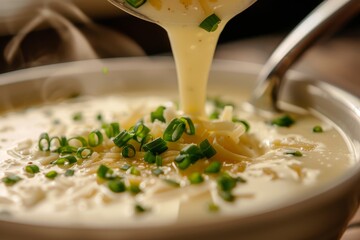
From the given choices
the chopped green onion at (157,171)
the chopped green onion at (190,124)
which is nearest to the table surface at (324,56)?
the chopped green onion at (190,124)

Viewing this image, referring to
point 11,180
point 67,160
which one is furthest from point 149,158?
point 11,180

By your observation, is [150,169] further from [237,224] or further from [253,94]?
[253,94]

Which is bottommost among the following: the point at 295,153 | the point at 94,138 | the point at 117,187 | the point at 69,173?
the point at 295,153

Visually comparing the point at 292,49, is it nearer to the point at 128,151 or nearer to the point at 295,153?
the point at 295,153

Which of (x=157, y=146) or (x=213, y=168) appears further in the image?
(x=157, y=146)

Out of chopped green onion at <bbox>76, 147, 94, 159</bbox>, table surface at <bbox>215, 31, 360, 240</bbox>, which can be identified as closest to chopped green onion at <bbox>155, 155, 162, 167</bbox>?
chopped green onion at <bbox>76, 147, 94, 159</bbox>

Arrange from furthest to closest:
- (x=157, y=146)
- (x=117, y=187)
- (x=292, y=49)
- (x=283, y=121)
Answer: (x=292, y=49), (x=283, y=121), (x=157, y=146), (x=117, y=187)
